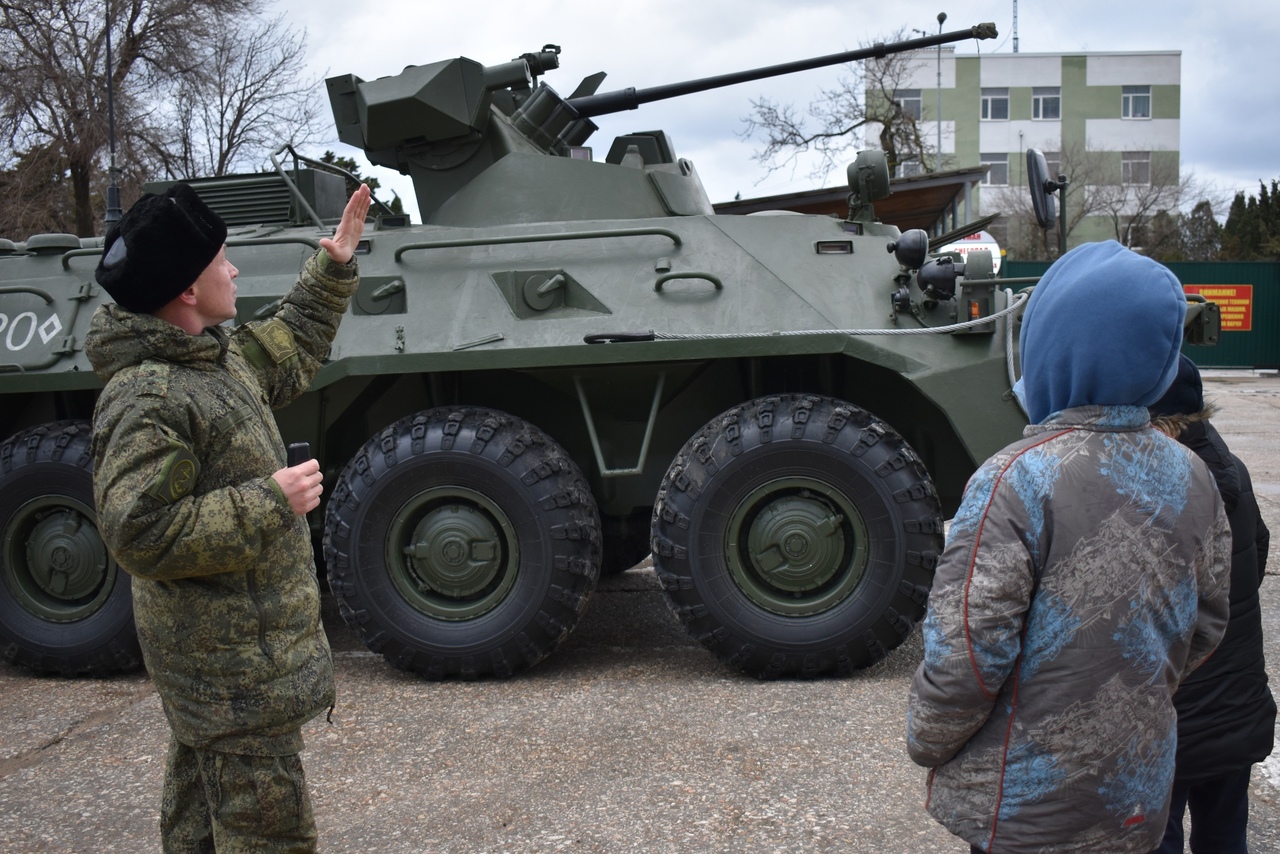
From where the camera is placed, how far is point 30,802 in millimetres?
3803

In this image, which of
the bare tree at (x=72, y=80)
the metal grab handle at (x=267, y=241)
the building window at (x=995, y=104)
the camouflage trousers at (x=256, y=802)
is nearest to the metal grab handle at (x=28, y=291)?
the metal grab handle at (x=267, y=241)

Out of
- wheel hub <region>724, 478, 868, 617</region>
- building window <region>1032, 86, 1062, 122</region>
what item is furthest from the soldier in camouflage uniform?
building window <region>1032, 86, 1062, 122</region>

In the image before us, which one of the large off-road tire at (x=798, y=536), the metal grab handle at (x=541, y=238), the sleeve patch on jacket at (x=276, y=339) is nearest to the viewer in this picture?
the sleeve patch on jacket at (x=276, y=339)

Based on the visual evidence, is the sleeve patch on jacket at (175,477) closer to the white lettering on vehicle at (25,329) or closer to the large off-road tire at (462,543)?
the large off-road tire at (462,543)

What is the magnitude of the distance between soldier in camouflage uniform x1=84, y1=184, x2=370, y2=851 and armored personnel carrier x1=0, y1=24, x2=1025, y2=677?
231 centimetres

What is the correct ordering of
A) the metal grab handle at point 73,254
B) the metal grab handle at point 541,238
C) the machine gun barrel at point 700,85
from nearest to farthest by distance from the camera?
the metal grab handle at point 541,238 < the metal grab handle at point 73,254 < the machine gun barrel at point 700,85

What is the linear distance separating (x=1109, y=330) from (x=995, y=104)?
44.3 m

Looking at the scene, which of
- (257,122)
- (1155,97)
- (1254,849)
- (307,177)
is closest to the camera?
(1254,849)

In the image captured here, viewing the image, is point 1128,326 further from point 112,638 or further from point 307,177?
point 307,177

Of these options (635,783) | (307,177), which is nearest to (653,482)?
(635,783)

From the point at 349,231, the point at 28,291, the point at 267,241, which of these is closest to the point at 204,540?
the point at 349,231

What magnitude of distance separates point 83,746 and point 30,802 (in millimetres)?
507

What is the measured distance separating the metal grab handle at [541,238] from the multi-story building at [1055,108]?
129 feet

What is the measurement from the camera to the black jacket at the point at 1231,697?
2.42 meters
